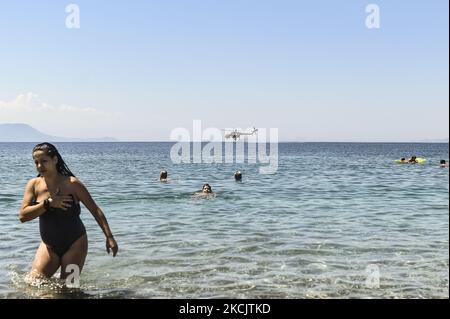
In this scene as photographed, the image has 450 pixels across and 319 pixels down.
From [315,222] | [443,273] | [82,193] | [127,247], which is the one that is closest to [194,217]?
[315,222]

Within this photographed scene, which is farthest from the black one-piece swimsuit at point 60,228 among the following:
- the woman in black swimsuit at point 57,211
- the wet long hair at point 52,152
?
the wet long hair at point 52,152

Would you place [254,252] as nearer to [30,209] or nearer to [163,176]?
[30,209]

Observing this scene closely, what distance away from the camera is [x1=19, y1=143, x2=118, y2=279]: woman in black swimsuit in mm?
6297

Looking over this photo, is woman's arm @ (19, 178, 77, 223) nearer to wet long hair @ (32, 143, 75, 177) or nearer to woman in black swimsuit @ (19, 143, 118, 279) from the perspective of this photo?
woman in black swimsuit @ (19, 143, 118, 279)

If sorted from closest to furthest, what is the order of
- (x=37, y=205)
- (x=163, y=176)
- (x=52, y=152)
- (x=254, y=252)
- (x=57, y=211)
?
(x=37, y=205)
(x=52, y=152)
(x=57, y=211)
(x=254, y=252)
(x=163, y=176)

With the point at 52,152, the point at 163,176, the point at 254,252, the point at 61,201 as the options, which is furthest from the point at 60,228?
the point at 163,176

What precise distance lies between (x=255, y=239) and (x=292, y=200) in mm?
9873

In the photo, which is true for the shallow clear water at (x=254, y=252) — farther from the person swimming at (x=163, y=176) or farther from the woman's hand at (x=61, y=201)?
the person swimming at (x=163, y=176)

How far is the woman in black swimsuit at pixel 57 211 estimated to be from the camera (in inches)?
248

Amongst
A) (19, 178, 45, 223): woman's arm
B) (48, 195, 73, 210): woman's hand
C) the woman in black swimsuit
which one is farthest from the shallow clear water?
(48, 195, 73, 210): woman's hand

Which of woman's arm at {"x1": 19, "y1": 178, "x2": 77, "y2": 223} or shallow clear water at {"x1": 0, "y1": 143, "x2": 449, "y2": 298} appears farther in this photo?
shallow clear water at {"x1": 0, "y1": 143, "x2": 449, "y2": 298}

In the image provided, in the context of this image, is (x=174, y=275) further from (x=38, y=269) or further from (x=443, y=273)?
(x=443, y=273)

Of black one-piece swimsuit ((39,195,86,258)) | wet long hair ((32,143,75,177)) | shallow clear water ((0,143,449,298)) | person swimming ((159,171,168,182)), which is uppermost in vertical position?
wet long hair ((32,143,75,177))

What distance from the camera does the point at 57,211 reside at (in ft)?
21.3
